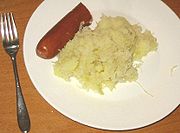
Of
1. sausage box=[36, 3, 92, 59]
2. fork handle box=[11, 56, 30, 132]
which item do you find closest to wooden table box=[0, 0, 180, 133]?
fork handle box=[11, 56, 30, 132]

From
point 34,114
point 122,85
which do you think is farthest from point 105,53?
point 34,114

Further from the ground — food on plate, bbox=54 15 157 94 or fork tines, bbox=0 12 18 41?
fork tines, bbox=0 12 18 41

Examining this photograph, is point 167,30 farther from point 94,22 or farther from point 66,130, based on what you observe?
point 66,130

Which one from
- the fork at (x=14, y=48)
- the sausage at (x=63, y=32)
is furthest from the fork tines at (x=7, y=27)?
the sausage at (x=63, y=32)

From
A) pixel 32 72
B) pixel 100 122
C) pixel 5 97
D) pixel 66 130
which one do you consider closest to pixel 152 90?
pixel 100 122

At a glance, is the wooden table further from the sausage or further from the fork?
the sausage

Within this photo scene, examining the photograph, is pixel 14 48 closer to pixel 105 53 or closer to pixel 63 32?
pixel 63 32

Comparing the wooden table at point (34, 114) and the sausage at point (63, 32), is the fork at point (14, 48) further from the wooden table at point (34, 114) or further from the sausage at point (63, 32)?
the sausage at point (63, 32)

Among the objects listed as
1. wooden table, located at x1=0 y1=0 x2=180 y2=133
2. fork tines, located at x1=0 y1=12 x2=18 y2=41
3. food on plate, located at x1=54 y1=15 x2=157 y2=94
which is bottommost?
wooden table, located at x1=0 y1=0 x2=180 y2=133
